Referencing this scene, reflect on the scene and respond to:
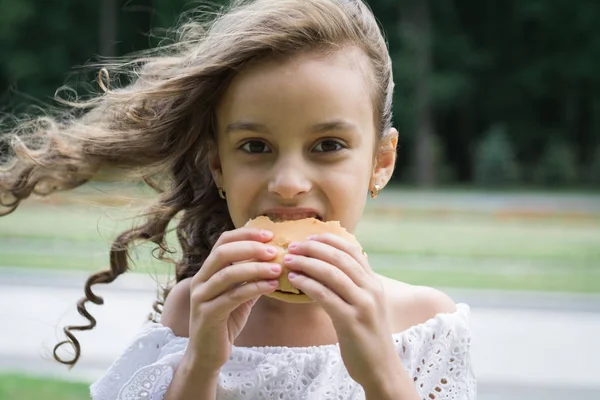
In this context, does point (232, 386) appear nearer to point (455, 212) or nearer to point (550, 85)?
point (455, 212)

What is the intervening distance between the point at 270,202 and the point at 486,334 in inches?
251

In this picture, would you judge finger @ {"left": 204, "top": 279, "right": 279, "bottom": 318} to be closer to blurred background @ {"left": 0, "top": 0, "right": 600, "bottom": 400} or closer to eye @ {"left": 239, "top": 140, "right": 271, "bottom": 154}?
eye @ {"left": 239, "top": 140, "right": 271, "bottom": 154}

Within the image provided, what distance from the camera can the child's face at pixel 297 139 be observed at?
205cm

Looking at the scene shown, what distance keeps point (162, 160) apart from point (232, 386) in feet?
2.44

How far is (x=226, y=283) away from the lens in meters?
1.90

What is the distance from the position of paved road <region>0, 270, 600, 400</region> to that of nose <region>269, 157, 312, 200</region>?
12.5ft

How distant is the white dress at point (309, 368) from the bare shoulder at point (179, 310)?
23 millimetres

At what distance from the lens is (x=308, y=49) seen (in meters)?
2.15

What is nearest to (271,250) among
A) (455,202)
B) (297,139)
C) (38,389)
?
(297,139)

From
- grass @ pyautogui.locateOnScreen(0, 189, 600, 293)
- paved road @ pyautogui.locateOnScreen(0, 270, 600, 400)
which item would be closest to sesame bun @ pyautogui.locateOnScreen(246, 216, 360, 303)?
paved road @ pyautogui.locateOnScreen(0, 270, 600, 400)

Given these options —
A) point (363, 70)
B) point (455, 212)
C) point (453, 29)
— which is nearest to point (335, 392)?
point (363, 70)

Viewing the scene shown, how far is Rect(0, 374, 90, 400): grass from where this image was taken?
17.4ft

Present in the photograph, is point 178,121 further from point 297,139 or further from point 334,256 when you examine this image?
point 334,256

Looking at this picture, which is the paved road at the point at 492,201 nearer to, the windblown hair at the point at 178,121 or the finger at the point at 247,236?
the windblown hair at the point at 178,121
